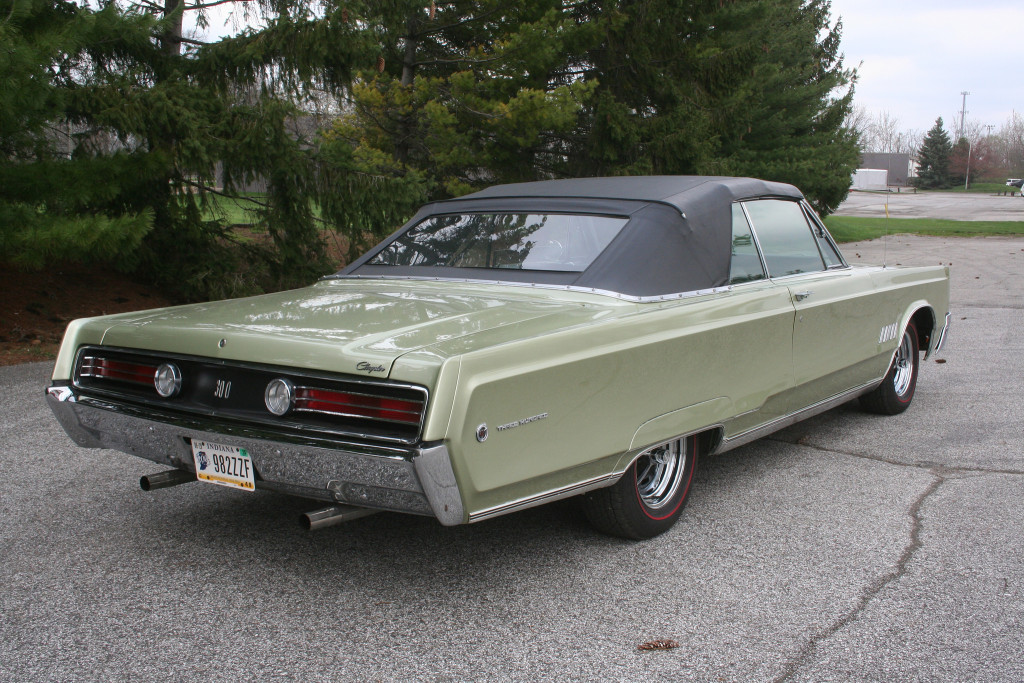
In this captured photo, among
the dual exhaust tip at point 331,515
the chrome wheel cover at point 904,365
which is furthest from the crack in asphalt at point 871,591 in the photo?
the chrome wheel cover at point 904,365

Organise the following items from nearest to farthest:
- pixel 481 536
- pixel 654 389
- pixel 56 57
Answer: pixel 654 389 → pixel 481 536 → pixel 56 57

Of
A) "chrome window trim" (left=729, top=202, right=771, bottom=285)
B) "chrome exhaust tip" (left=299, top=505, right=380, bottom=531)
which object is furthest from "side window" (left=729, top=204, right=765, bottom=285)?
"chrome exhaust tip" (left=299, top=505, right=380, bottom=531)

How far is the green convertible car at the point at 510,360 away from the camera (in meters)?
2.72

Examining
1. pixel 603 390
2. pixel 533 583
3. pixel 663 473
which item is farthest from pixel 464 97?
pixel 533 583

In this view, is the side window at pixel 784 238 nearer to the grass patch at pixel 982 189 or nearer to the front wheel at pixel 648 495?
the front wheel at pixel 648 495

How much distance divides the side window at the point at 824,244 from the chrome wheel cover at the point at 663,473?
6.12 ft

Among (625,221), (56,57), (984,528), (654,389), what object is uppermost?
(56,57)

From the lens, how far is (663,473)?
12.2 ft

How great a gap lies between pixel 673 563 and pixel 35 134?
24.0 ft

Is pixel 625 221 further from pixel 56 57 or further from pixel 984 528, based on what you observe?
pixel 56 57

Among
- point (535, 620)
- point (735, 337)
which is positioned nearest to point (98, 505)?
point (535, 620)

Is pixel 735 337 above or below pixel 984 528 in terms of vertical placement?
above

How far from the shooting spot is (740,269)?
4.20 m

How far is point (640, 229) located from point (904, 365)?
115 inches
